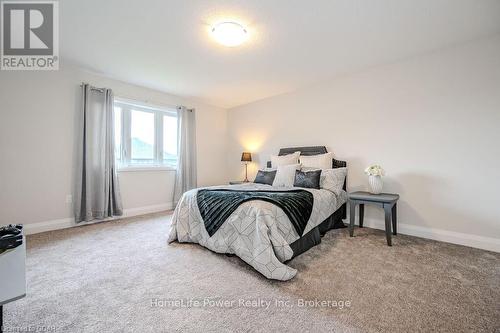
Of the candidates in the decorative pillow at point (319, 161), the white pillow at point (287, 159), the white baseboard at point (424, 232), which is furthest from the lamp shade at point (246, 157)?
the white baseboard at point (424, 232)

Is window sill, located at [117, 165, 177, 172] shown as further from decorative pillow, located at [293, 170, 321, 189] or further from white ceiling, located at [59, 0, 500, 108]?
decorative pillow, located at [293, 170, 321, 189]

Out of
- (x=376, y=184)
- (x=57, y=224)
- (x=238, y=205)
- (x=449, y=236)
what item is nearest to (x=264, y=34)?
(x=238, y=205)

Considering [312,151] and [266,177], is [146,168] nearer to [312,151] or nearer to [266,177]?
[266,177]

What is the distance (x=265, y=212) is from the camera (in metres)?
1.95

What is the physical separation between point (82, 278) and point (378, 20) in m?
3.62

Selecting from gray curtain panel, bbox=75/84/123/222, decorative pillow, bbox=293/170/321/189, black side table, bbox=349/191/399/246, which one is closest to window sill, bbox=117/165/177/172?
gray curtain panel, bbox=75/84/123/222

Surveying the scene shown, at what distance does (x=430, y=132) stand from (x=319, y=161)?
1.45 meters

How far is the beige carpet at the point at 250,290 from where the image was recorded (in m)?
1.30

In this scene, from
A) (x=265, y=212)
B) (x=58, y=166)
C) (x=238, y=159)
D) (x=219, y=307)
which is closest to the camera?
(x=219, y=307)

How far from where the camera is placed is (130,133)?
392cm

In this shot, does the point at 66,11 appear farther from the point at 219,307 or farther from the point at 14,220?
the point at 219,307

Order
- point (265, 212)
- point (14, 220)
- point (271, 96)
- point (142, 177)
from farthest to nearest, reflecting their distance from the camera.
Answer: point (271, 96)
point (142, 177)
point (14, 220)
point (265, 212)

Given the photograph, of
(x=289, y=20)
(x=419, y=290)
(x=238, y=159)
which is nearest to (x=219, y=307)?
(x=419, y=290)

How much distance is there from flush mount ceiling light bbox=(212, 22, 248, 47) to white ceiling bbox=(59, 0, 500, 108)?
7 cm
